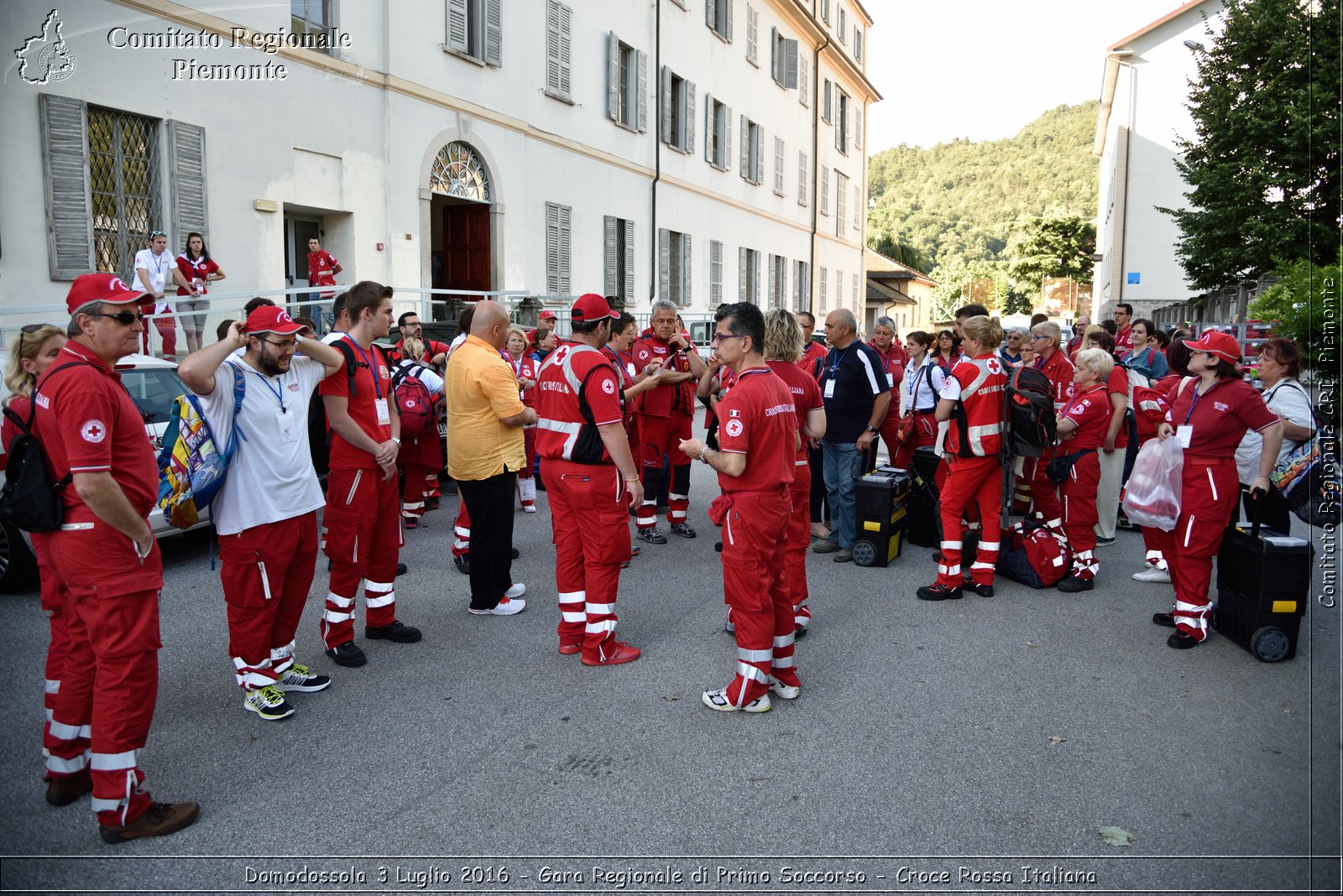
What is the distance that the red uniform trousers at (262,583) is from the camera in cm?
421

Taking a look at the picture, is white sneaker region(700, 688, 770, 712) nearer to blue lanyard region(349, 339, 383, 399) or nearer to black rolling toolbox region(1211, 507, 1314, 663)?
blue lanyard region(349, 339, 383, 399)

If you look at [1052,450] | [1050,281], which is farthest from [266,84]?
[1050,281]

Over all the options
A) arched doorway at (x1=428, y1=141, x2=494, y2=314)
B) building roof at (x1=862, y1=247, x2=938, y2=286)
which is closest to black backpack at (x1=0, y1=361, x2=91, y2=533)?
arched doorway at (x1=428, y1=141, x2=494, y2=314)

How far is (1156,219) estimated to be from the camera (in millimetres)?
38969

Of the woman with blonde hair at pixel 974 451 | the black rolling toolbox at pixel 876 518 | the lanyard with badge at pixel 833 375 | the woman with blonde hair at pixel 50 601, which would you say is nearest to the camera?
the woman with blonde hair at pixel 50 601

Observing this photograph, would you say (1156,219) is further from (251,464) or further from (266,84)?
(251,464)

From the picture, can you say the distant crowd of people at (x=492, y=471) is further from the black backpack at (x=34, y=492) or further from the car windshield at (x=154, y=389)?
the car windshield at (x=154, y=389)

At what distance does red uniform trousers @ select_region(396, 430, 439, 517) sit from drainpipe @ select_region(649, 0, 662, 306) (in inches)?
593

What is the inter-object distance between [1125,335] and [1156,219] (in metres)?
32.9

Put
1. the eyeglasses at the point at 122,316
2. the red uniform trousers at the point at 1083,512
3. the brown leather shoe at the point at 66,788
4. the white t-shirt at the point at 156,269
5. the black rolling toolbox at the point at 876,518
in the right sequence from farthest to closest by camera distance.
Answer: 1. the white t-shirt at the point at 156,269
2. the black rolling toolbox at the point at 876,518
3. the red uniform trousers at the point at 1083,512
4. the brown leather shoe at the point at 66,788
5. the eyeglasses at the point at 122,316

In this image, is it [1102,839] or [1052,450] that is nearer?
[1102,839]

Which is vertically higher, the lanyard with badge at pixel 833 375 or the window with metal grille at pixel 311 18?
the window with metal grille at pixel 311 18

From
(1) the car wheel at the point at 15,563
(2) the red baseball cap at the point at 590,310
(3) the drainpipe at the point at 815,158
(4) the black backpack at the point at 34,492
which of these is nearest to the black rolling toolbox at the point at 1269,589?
(2) the red baseball cap at the point at 590,310

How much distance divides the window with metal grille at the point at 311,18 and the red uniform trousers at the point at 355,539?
10.4 meters
